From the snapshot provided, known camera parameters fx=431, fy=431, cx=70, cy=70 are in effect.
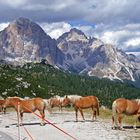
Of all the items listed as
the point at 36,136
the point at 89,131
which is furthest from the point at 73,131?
the point at 36,136

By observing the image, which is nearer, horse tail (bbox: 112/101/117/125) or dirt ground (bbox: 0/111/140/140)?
dirt ground (bbox: 0/111/140/140)

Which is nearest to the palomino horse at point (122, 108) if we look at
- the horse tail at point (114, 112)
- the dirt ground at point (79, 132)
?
the horse tail at point (114, 112)

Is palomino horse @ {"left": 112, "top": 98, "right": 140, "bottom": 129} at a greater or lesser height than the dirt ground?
greater

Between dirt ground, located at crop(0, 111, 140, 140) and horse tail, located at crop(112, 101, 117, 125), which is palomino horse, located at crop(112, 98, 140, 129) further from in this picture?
dirt ground, located at crop(0, 111, 140, 140)

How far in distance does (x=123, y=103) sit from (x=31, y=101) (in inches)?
361

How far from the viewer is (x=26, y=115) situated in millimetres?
54344

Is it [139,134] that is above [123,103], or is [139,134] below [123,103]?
below

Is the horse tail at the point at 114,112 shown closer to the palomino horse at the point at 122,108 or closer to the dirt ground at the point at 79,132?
the palomino horse at the point at 122,108

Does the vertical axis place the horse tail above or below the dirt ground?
above

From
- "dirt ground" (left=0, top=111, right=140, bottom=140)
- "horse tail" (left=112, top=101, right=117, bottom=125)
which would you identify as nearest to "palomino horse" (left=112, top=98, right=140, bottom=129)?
"horse tail" (left=112, top=101, right=117, bottom=125)

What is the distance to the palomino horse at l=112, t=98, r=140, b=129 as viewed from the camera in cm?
3697

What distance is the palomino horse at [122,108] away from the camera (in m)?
37.0

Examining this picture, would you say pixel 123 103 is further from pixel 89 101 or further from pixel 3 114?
pixel 3 114

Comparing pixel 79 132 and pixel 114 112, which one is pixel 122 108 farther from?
pixel 79 132
